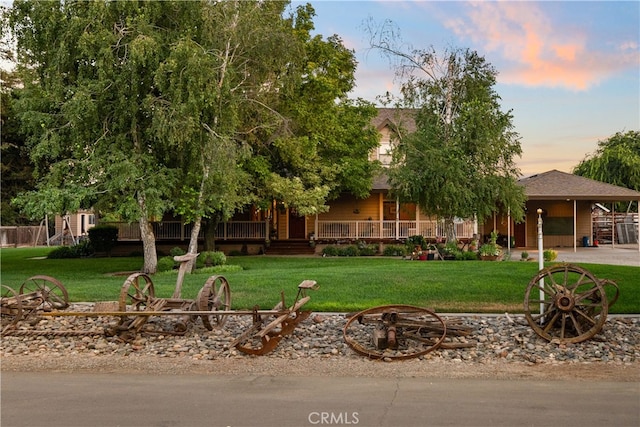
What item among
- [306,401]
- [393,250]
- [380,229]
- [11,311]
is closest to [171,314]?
[306,401]

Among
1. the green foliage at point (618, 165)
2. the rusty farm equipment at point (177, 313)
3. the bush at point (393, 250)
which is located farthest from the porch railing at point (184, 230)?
the green foliage at point (618, 165)

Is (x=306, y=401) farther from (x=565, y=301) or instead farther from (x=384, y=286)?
(x=384, y=286)

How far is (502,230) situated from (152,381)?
2723 centimetres

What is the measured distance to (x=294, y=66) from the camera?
20.9m

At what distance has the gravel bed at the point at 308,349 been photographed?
8148 mm

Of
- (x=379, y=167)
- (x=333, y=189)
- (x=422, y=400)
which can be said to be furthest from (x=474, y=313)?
(x=333, y=189)

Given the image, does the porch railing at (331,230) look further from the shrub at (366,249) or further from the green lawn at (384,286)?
the green lawn at (384,286)

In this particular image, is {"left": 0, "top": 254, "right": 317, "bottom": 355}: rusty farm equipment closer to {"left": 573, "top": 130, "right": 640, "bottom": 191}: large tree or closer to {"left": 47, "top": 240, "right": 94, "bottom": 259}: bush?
{"left": 47, "top": 240, "right": 94, "bottom": 259}: bush

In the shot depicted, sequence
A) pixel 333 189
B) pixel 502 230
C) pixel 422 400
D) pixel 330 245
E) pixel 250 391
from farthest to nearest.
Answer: pixel 502 230 → pixel 330 245 → pixel 333 189 → pixel 250 391 → pixel 422 400

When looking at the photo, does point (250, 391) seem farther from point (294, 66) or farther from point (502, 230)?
point (502, 230)

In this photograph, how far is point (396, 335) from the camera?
8805mm

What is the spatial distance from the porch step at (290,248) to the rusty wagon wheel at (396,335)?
19023 mm

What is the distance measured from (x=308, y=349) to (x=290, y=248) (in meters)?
20.0

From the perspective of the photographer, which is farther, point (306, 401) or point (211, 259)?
point (211, 259)
